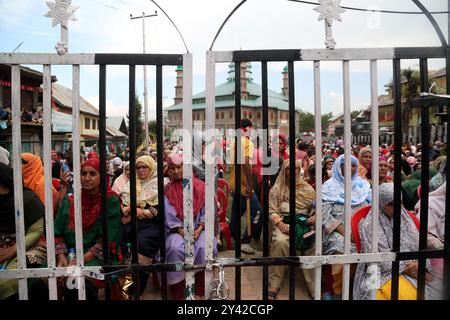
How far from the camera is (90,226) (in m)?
2.29

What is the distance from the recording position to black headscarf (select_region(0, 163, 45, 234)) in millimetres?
1959

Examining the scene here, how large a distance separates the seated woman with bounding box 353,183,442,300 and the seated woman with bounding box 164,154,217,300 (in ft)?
3.45

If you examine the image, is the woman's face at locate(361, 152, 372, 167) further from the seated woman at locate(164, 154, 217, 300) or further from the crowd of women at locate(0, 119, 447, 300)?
the seated woman at locate(164, 154, 217, 300)

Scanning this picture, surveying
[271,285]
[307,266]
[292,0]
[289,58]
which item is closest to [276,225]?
[271,285]

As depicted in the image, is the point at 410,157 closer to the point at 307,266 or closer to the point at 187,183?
the point at 307,266

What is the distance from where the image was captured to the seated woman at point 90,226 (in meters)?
2.12

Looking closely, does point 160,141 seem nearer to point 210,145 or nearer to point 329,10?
point 210,145

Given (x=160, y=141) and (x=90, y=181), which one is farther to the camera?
(x=90, y=181)

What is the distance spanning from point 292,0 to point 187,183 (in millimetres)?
1118

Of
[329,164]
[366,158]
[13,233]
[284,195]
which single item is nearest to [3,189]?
[13,233]

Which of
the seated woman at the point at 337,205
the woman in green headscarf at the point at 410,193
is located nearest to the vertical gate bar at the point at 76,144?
the seated woman at the point at 337,205

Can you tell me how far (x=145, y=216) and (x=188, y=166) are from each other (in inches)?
53.7

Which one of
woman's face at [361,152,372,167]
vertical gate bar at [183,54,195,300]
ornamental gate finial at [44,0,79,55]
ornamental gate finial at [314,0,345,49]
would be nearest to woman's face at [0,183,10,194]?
ornamental gate finial at [44,0,79,55]

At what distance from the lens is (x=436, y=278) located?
1.97m
